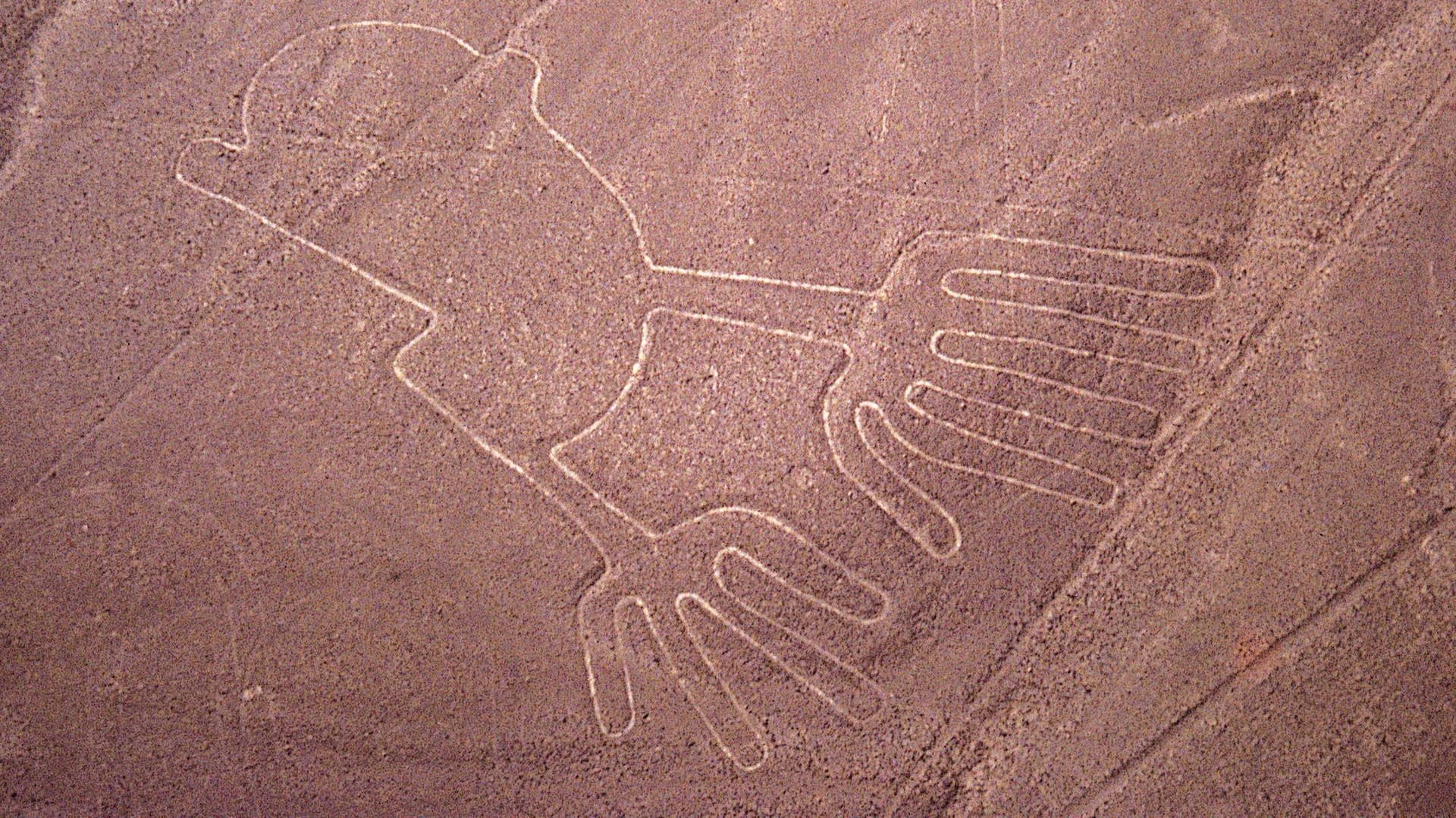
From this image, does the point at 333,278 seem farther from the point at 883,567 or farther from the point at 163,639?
the point at 883,567

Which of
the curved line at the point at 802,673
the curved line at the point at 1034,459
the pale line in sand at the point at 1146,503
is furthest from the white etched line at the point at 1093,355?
the curved line at the point at 802,673

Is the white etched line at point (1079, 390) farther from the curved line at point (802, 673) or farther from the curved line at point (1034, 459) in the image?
the curved line at point (802, 673)

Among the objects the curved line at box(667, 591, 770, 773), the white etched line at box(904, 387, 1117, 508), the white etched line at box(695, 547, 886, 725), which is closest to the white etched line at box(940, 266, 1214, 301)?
the white etched line at box(904, 387, 1117, 508)

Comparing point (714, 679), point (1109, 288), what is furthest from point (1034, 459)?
point (714, 679)

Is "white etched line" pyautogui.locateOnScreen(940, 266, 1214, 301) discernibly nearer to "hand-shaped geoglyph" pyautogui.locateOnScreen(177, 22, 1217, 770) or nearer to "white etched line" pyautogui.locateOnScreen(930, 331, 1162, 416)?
"hand-shaped geoglyph" pyautogui.locateOnScreen(177, 22, 1217, 770)

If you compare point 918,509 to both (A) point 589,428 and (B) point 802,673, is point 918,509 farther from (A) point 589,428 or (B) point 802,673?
(A) point 589,428
